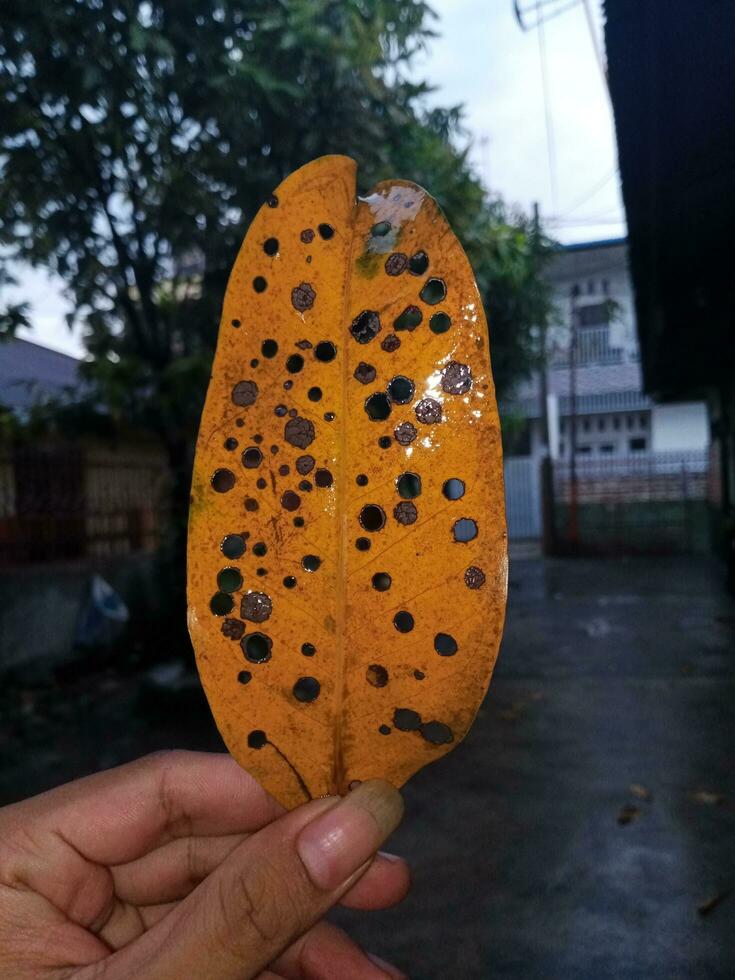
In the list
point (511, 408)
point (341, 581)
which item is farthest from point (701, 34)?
point (511, 408)

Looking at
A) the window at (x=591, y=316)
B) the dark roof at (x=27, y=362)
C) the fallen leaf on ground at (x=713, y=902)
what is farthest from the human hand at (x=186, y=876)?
the window at (x=591, y=316)

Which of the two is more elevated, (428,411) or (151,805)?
(428,411)

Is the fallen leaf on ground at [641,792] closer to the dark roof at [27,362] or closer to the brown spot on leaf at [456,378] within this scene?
the dark roof at [27,362]

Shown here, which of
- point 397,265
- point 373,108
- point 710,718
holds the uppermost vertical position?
point 373,108

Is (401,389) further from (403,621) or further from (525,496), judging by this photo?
(525,496)

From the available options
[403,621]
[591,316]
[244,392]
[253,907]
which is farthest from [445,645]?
[591,316]

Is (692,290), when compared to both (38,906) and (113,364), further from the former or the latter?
(38,906)

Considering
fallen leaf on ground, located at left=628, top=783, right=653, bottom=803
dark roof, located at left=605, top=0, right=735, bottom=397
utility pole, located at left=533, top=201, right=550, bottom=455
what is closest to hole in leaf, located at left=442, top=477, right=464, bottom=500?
dark roof, located at left=605, top=0, right=735, bottom=397
